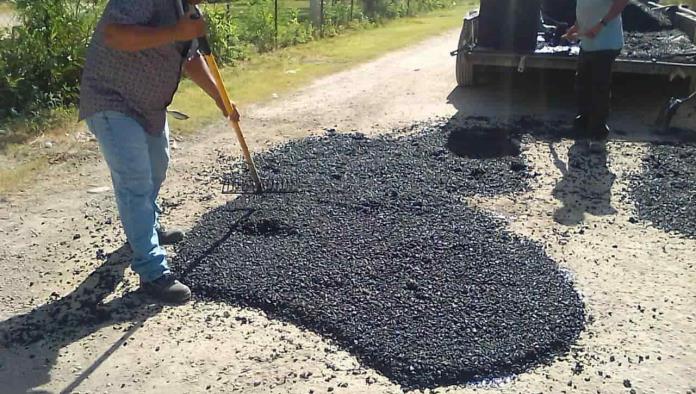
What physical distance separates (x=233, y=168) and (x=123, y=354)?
8.99 feet

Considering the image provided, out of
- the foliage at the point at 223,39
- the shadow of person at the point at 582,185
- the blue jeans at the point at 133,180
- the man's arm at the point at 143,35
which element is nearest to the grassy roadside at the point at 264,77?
the foliage at the point at 223,39

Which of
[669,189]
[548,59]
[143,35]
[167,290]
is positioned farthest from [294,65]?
[143,35]

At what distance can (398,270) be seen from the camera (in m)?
3.80

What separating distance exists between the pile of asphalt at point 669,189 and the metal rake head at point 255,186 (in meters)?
2.52

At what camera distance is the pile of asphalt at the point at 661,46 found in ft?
23.4

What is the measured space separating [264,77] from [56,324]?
636cm

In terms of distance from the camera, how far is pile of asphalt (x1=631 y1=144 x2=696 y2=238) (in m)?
4.62

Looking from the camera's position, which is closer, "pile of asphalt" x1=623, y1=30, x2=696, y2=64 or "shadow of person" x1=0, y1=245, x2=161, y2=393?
"shadow of person" x1=0, y1=245, x2=161, y2=393

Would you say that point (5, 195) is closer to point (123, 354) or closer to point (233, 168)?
point (233, 168)

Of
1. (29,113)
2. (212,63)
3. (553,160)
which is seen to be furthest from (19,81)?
(553,160)

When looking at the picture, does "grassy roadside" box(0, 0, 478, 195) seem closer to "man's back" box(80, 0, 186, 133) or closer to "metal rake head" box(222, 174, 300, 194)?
"metal rake head" box(222, 174, 300, 194)

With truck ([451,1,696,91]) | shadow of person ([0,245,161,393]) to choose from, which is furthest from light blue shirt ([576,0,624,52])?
shadow of person ([0,245,161,393])

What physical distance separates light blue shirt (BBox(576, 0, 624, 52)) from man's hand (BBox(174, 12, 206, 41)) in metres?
3.78

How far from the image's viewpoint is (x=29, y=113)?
6.93 m
